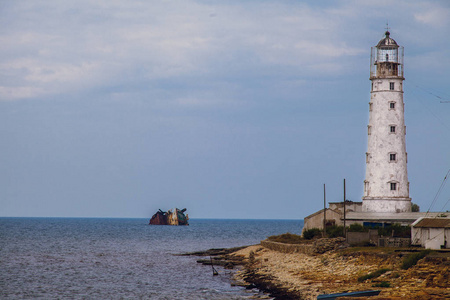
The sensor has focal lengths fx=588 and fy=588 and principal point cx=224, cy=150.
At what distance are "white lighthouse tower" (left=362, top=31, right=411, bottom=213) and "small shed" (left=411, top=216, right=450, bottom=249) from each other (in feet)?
37.1

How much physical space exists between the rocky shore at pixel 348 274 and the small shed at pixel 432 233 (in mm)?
3018

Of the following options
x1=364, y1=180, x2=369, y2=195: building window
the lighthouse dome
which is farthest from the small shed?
the lighthouse dome

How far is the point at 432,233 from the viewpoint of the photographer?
134 ft

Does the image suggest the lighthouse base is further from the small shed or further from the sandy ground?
the small shed

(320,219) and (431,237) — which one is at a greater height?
(320,219)

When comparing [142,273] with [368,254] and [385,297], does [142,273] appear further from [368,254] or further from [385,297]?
[385,297]

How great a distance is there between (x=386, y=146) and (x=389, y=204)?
5405mm

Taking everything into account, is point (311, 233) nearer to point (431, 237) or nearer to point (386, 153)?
point (386, 153)

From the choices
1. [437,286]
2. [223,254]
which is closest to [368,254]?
[437,286]

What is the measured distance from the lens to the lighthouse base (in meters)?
54.5

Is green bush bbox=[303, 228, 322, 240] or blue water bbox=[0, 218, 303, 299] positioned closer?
blue water bbox=[0, 218, 303, 299]

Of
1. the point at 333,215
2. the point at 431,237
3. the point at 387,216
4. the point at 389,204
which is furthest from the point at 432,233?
the point at 333,215

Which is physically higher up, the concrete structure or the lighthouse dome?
the lighthouse dome

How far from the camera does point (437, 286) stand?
94.9 ft
